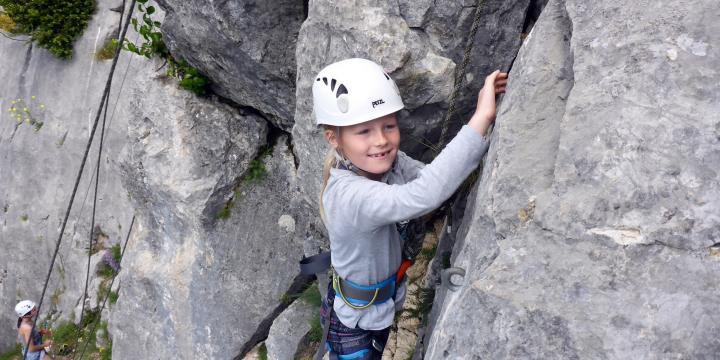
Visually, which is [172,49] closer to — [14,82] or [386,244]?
[386,244]

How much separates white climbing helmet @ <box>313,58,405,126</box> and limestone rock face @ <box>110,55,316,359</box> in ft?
11.6


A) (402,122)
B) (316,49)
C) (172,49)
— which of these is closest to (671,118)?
(402,122)

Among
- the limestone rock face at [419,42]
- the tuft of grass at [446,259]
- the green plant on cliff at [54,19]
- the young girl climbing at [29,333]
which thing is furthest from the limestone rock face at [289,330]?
the green plant on cliff at [54,19]

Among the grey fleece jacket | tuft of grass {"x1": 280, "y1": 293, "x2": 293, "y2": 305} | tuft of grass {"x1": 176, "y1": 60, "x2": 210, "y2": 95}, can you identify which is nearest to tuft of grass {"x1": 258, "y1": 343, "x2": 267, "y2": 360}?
tuft of grass {"x1": 280, "y1": 293, "x2": 293, "y2": 305}

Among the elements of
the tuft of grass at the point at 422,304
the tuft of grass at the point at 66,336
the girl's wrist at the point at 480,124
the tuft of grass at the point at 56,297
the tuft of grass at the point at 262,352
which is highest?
the girl's wrist at the point at 480,124

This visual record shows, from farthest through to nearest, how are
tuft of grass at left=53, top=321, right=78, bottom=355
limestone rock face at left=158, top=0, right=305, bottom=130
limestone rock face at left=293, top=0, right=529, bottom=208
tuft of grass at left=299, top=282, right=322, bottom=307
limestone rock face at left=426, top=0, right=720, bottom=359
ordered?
tuft of grass at left=53, top=321, right=78, bottom=355 < tuft of grass at left=299, top=282, right=322, bottom=307 < limestone rock face at left=158, top=0, right=305, bottom=130 < limestone rock face at left=293, top=0, right=529, bottom=208 < limestone rock face at left=426, top=0, right=720, bottom=359

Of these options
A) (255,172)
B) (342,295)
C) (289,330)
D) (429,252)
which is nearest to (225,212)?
(255,172)

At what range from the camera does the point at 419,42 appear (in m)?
3.82

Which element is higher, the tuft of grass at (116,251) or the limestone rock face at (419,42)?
the limestone rock face at (419,42)

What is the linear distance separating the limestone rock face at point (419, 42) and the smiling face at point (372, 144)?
2.55 ft

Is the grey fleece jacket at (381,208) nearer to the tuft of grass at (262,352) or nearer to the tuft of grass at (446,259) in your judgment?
the tuft of grass at (446,259)

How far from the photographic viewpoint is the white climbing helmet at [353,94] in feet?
9.87

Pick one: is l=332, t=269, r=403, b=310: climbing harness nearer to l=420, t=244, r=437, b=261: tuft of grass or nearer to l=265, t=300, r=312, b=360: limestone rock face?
l=420, t=244, r=437, b=261: tuft of grass

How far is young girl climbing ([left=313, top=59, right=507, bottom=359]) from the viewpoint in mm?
2590
